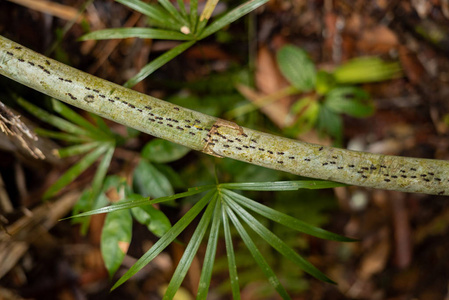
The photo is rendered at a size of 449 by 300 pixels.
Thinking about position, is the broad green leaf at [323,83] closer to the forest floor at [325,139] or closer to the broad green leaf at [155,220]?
the forest floor at [325,139]

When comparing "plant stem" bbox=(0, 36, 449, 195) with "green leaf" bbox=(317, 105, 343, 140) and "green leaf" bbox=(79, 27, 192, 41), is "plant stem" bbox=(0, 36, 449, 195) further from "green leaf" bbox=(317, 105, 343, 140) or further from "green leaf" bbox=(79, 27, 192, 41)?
"green leaf" bbox=(317, 105, 343, 140)

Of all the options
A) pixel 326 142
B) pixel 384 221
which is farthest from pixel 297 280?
pixel 326 142

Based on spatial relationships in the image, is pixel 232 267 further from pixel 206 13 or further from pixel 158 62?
pixel 206 13

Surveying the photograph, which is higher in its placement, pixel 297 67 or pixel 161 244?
pixel 297 67

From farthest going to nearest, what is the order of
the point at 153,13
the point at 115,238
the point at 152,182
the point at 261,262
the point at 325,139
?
1. the point at 325,139
2. the point at 152,182
3. the point at 115,238
4. the point at 153,13
5. the point at 261,262

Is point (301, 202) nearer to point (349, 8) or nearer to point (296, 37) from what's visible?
point (296, 37)

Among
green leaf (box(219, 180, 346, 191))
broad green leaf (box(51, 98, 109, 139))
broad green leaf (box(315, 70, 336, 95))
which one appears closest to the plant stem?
green leaf (box(219, 180, 346, 191))

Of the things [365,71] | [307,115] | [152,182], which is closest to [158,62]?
[152,182]
